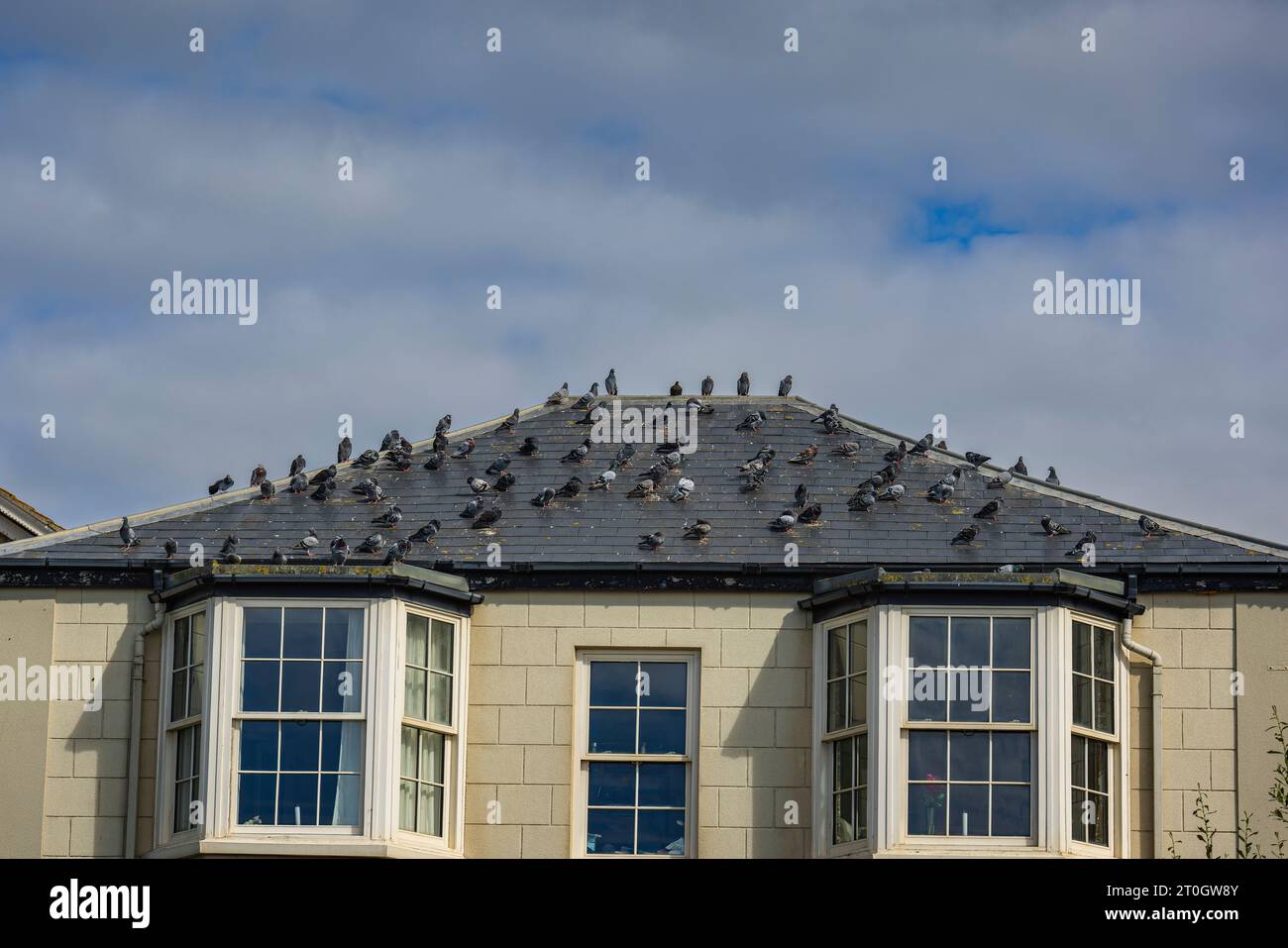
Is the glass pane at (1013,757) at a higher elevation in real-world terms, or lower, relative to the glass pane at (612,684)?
lower

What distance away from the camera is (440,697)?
21.8 meters

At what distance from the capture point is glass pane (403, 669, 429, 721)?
21.4m

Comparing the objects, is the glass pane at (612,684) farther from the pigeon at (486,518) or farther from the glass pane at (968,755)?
the glass pane at (968,755)

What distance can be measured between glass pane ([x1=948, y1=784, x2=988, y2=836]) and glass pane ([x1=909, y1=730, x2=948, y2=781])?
23cm

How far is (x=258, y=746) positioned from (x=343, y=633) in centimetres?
130

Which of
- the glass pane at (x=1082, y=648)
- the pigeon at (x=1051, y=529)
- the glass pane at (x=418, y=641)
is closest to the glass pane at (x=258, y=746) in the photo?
the glass pane at (x=418, y=641)

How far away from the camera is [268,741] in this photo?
21094 mm

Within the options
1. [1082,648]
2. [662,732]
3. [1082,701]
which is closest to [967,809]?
[1082,701]

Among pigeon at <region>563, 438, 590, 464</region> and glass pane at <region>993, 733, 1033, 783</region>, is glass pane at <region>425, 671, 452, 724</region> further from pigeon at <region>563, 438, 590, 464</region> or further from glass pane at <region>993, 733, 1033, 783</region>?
glass pane at <region>993, 733, 1033, 783</region>

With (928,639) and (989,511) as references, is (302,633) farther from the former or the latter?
(989,511)

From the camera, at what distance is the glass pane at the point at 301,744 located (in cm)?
2102

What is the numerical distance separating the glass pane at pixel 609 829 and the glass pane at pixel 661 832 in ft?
0.34
